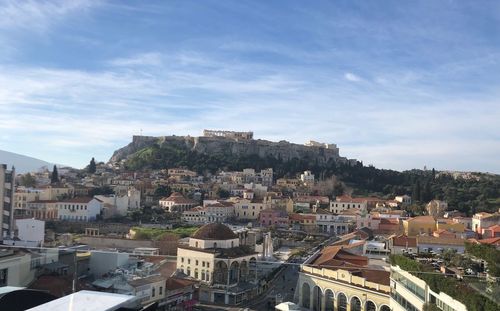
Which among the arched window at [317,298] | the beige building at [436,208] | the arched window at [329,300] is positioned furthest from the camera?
the beige building at [436,208]

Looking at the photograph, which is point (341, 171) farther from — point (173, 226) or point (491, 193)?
point (173, 226)

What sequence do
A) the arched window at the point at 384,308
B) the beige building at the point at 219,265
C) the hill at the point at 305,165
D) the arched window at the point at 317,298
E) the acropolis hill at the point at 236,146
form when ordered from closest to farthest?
the arched window at the point at 384,308 < the arched window at the point at 317,298 < the beige building at the point at 219,265 < the hill at the point at 305,165 < the acropolis hill at the point at 236,146

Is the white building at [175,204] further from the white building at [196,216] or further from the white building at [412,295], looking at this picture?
the white building at [412,295]

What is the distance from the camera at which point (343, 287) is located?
1380cm

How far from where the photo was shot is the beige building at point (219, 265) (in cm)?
1612

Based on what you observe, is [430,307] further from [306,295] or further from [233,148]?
[233,148]

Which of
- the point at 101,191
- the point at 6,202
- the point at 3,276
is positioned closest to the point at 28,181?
the point at 101,191

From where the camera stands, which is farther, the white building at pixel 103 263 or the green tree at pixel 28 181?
the green tree at pixel 28 181

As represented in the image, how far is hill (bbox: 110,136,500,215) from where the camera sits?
3969 centimetres

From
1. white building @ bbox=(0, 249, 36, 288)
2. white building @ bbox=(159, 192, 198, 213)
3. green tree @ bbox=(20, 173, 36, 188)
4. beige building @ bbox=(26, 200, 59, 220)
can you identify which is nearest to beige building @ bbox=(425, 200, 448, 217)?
white building @ bbox=(159, 192, 198, 213)

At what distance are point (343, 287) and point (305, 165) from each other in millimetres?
40605

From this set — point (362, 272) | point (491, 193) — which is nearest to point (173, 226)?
point (362, 272)

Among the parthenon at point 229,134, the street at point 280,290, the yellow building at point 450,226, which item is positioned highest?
the parthenon at point 229,134

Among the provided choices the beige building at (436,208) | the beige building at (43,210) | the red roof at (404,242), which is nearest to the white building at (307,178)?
the beige building at (436,208)
